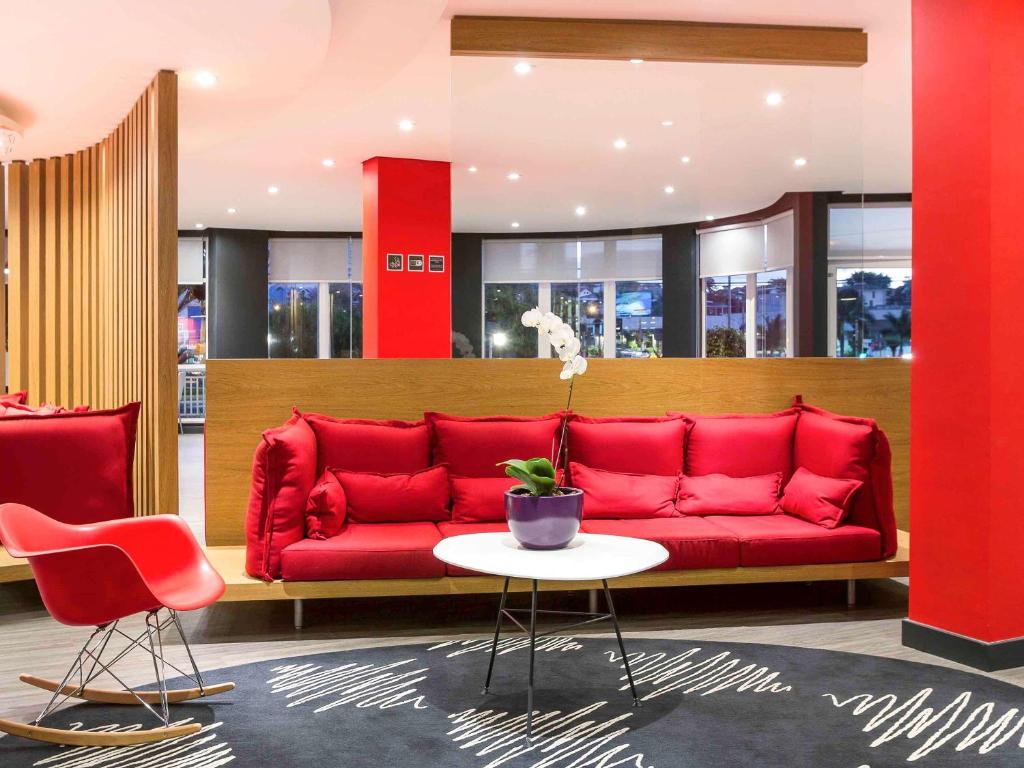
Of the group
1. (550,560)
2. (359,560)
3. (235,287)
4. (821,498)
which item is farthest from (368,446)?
(235,287)

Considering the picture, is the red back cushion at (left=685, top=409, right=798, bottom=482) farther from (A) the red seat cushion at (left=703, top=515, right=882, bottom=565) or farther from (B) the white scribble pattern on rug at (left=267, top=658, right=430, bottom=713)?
(B) the white scribble pattern on rug at (left=267, top=658, right=430, bottom=713)

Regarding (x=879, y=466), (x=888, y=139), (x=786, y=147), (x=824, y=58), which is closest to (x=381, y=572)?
(x=879, y=466)

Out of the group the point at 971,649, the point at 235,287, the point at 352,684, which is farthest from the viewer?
the point at 235,287

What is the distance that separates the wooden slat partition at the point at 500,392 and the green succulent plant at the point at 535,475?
5.50ft

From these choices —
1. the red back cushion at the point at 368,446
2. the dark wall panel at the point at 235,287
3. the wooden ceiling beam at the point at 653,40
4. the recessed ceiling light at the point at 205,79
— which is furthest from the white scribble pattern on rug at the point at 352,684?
the dark wall panel at the point at 235,287

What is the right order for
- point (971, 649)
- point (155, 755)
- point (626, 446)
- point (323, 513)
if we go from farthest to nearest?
point (626, 446) < point (323, 513) < point (971, 649) < point (155, 755)

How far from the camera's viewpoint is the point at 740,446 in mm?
4906

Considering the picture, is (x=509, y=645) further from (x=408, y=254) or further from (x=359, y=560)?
(x=408, y=254)

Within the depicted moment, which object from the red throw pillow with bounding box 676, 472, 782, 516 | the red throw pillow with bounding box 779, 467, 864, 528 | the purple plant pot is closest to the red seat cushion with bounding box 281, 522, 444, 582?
the purple plant pot

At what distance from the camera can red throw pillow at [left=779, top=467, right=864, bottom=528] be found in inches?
177

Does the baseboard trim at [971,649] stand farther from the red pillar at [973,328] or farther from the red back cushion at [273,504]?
the red back cushion at [273,504]

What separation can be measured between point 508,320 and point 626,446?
23.6 ft

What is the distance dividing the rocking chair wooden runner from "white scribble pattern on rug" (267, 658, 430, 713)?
9.9 inches

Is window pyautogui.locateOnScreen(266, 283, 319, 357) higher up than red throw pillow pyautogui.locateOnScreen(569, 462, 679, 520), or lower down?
higher up
